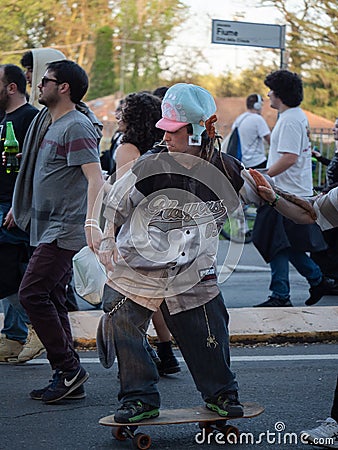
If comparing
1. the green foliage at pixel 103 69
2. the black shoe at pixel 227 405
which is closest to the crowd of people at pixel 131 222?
the black shoe at pixel 227 405

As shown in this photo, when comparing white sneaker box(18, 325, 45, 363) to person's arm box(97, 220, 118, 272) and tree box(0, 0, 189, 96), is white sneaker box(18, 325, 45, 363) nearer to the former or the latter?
person's arm box(97, 220, 118, 272)

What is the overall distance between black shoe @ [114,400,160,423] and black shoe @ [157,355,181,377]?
147 cm

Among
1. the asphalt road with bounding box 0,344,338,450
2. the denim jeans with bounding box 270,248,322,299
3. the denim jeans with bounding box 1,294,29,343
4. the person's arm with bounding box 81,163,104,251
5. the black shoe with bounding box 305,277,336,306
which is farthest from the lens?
the black shoe with bounding box 305,277,336,306

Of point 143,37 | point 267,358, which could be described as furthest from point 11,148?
point 143,37

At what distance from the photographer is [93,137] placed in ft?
17.8

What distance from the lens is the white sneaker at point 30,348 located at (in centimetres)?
627

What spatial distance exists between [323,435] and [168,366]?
1729mm

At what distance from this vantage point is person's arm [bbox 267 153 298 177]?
803cm

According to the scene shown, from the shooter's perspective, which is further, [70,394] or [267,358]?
[267,358]

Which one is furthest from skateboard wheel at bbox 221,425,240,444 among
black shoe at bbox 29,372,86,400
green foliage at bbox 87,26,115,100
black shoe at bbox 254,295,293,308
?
green foliage at bbox 87,26,115,100

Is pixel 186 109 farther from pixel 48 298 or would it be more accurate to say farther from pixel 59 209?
pixel 48 298

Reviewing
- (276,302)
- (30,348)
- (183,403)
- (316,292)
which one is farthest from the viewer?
(316,292)

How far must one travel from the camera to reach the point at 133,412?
4418 mm

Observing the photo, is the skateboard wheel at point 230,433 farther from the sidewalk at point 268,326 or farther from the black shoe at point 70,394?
the sidewalk at point 268,326
